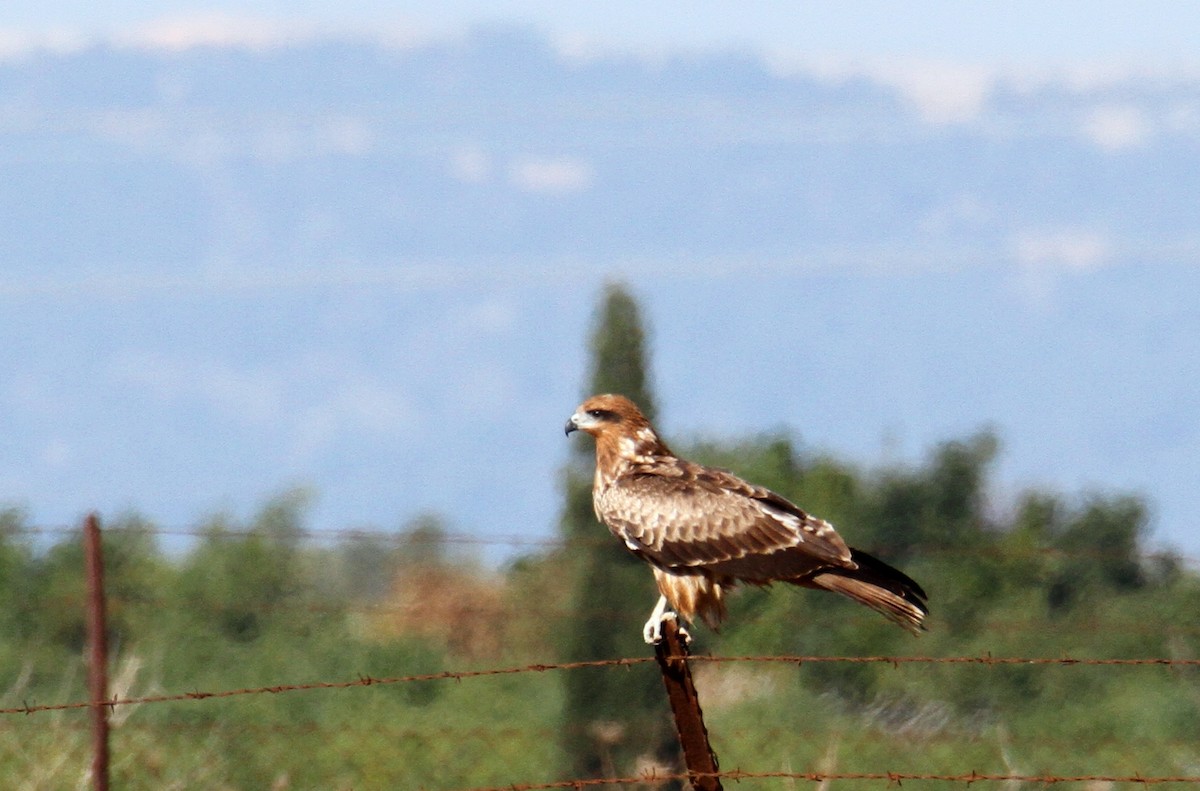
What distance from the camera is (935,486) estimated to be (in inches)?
1092

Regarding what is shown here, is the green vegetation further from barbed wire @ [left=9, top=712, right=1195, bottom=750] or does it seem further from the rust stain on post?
the rust stain on post

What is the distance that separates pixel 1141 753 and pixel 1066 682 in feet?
11.1

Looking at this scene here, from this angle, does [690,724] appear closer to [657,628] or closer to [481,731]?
[657,628]

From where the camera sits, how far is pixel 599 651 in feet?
64.5

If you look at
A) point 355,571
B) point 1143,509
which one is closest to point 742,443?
point 1143,509

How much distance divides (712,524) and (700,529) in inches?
2.4

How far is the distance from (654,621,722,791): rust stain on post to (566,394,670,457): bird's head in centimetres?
337

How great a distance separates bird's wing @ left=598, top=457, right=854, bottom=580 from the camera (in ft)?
33.8

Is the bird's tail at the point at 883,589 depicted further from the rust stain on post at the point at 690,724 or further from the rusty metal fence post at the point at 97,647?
the rusty metal fence post at the point at 97,647

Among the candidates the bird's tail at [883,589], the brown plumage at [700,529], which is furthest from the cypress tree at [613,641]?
the bird's tail at [883,589]

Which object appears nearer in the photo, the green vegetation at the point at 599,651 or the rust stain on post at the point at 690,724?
the rust stain on post at the point at 690,724

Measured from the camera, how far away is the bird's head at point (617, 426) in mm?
11477

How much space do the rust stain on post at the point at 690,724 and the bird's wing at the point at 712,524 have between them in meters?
2.07

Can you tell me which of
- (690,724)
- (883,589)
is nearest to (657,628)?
(883,589)
